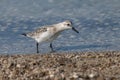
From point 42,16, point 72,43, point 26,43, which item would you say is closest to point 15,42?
point 26,43

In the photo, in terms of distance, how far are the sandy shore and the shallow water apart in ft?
9.01

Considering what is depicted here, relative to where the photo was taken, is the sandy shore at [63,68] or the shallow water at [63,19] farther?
the shallow water at [63,19]

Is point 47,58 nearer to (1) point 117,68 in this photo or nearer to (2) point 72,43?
(1) point 117,68

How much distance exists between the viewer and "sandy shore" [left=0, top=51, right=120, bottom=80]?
7.10 m

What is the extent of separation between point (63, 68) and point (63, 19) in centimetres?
710

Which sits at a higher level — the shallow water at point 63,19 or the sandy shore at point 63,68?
the shallow water at point 63,19

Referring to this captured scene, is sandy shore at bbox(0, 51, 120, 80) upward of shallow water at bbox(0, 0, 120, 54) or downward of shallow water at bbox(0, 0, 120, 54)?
downward

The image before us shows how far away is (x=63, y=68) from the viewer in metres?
7.71

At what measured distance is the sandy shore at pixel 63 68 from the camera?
7.10 meters

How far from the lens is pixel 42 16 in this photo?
15.0 m

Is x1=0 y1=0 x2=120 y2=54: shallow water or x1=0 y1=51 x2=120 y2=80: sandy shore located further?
x1=0 y1=0 x2=120 y2=54: shallow water

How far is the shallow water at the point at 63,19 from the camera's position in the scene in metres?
12.1

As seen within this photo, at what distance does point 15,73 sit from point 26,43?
4.89 meters

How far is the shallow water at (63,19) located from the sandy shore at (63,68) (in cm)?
275
